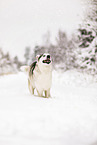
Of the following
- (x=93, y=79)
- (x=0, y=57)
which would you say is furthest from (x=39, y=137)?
(x=0, y=57)

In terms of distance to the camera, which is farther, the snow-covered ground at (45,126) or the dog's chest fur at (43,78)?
the dog's chest fur at (43,78)

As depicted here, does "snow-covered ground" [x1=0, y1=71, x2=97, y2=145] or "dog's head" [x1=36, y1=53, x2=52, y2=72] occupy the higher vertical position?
"dog's head" [x1=36, y1=53, x2=52, y2=72]

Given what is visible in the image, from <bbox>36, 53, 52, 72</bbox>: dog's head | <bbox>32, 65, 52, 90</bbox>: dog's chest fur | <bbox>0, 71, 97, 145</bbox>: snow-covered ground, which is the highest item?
Answer: <bbox>36, 53, 52, 72</bbox>: dog's head

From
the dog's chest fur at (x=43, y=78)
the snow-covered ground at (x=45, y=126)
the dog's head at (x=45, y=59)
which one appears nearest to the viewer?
the snow-covered ground at (x=45, y=126)

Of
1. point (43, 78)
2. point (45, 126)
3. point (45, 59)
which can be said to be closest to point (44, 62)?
point (45, 59)

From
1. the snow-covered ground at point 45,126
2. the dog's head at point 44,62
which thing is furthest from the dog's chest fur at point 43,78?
the snow-covered ground at point 45,126

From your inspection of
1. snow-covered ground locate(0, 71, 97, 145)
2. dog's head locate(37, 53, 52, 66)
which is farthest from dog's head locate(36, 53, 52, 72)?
snow-covered ground locate(0, 71, 97, 145)

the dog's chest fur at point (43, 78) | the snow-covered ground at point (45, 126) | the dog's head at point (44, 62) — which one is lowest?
the snow-covered ground at point (45, 126)

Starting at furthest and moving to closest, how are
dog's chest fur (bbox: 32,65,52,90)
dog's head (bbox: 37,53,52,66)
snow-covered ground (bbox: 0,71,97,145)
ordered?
dog's chest fur (bbox: 32,65,52,90) < dog's head (bbox: 37,53,52,66) < snow-covered ground (bbox: 0,71,97,145)

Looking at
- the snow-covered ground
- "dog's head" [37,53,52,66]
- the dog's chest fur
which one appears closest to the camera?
the snow-covered ground

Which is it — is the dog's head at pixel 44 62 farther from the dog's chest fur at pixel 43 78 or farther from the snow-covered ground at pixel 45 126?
the snow-covered ground at pixel 45 126

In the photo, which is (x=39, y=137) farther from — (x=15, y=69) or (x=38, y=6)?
(x=15, y=69)

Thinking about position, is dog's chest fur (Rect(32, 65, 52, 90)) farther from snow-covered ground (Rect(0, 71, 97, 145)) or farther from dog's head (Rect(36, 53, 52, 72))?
snow-covered ground (Rect(0, 71, 97, 145))

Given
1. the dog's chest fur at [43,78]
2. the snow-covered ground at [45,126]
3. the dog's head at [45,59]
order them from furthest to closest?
the dog's chest fur at [43,78]
the dog's head at [45,59]
the snow-covered ground at [45,126]
